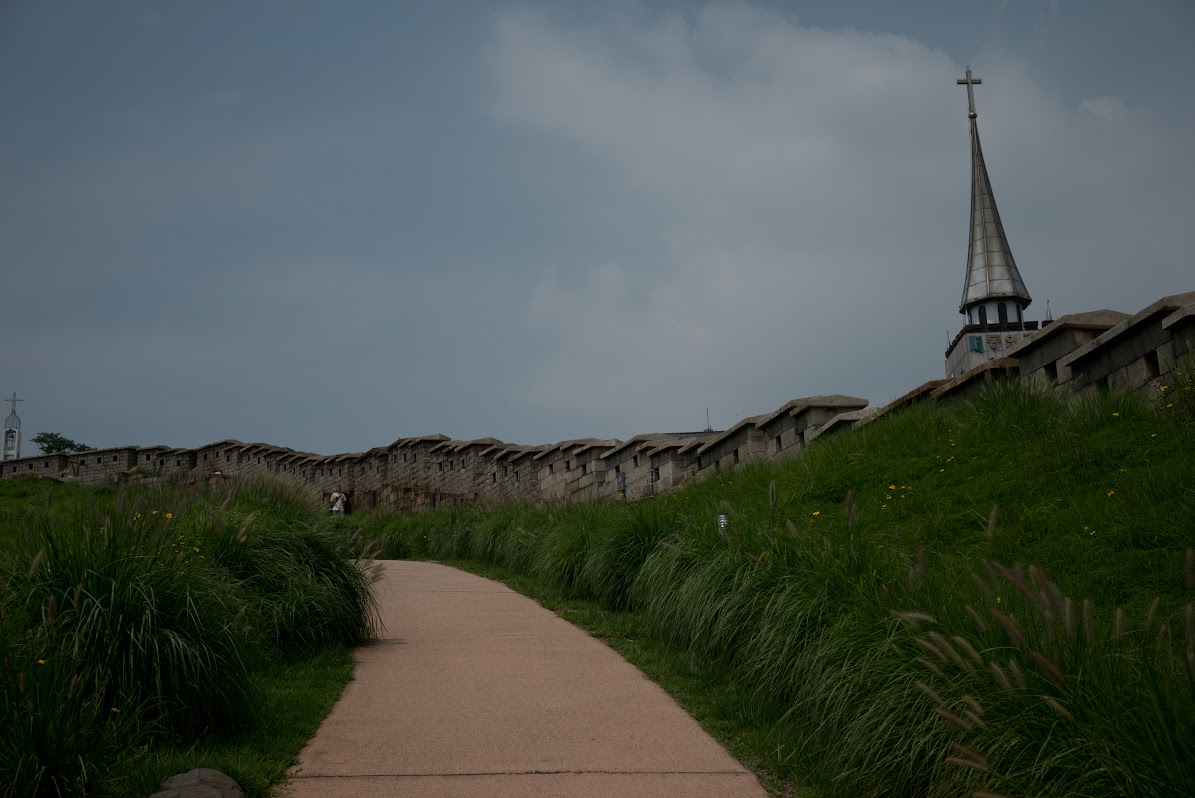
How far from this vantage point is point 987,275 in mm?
50188

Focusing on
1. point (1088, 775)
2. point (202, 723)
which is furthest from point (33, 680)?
point (1088, 775)

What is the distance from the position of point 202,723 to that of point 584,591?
18.3ft

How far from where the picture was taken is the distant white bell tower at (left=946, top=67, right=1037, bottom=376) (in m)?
49.0

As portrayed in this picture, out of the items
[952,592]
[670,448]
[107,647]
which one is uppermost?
[670,448]

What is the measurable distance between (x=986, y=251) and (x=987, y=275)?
4.03 feet

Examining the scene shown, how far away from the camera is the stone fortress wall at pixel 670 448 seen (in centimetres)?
819

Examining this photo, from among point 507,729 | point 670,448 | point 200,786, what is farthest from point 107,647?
point 670,448

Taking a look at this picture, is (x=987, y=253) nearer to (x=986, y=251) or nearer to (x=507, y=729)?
(x=986, y=251)

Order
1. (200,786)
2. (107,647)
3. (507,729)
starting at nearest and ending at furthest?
(200,786) < (107,647) < (507,729)

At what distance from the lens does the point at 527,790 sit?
14.0ft

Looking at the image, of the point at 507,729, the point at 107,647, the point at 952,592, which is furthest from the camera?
the point at 507,729

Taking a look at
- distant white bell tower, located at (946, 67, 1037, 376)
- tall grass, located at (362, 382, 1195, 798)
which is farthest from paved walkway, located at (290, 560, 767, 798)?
distant white bell tower, located at (946, 67, 1037, 376)

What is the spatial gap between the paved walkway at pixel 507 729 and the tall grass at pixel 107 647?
66 centimetres

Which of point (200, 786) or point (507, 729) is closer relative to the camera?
point (200, 786)
